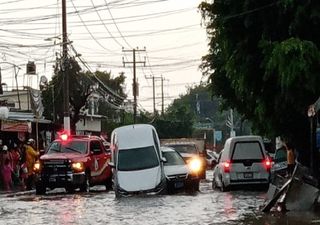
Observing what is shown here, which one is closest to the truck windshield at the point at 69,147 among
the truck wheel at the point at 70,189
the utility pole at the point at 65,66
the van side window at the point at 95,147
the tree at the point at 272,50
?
the van side window at the point at 95,147

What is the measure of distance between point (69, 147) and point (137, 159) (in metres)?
5.26

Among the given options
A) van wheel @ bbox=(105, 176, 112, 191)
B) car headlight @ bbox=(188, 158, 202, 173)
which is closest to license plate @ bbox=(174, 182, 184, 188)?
car headlight @ bbox=(188, 158, 202, 173)

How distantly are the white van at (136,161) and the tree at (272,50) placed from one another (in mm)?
5056

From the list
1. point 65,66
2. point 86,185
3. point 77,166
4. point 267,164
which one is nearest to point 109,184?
point 86,185

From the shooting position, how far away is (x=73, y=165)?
28219mm

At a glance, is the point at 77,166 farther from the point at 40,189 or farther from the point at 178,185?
the point at 178,185

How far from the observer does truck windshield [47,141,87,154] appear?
29.6 meters

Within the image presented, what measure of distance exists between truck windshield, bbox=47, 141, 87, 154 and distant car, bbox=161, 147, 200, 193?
400 centimetres

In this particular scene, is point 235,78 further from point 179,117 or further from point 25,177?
point 179,117

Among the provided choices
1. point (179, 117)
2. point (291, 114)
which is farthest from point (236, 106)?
point (179, 117)

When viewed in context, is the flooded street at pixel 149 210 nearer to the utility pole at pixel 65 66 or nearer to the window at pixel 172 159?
the window at pixel 172 159

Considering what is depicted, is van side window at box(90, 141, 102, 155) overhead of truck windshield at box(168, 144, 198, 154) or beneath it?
overhead

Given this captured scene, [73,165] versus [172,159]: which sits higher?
[172,159]

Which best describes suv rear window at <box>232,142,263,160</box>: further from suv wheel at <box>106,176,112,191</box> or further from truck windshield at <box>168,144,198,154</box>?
truck windshield at <box>168,144,198,154</box>
